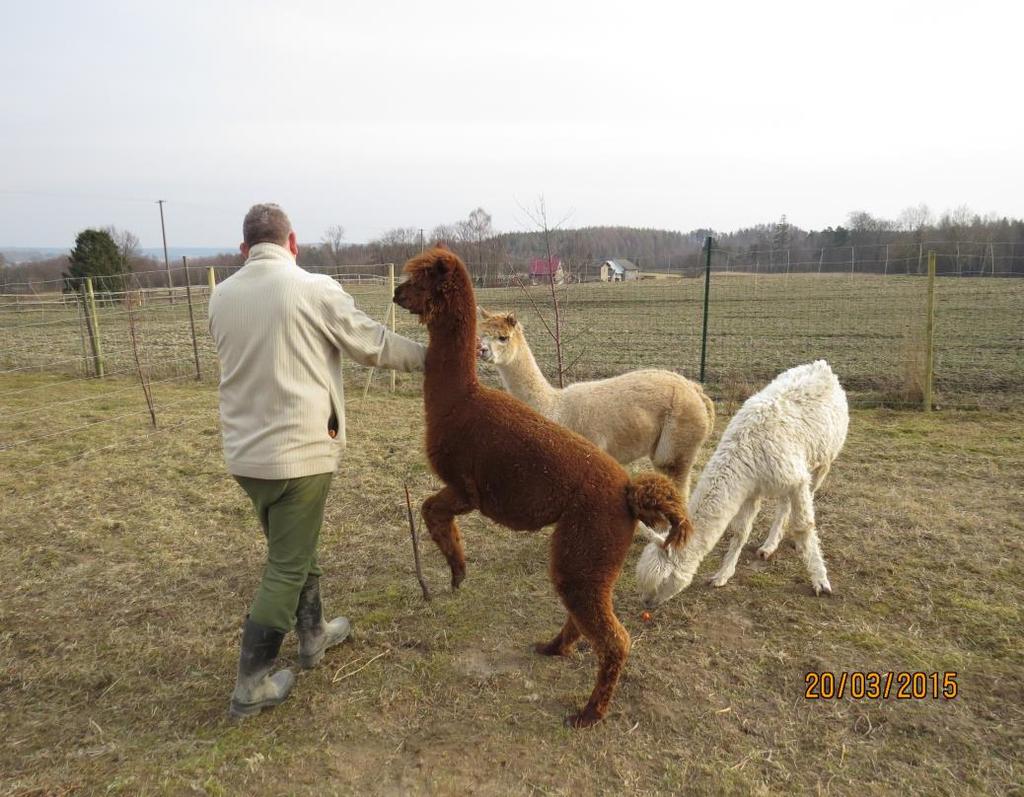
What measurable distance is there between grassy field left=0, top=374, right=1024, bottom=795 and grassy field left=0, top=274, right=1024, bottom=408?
426 cm

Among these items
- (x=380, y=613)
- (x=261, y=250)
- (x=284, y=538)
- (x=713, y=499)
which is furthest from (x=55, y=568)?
(x=713, y=499)

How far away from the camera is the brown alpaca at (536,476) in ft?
8.65

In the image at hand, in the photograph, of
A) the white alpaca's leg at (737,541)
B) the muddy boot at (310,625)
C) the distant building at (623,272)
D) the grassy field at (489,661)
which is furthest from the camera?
the distant building at (623,272)

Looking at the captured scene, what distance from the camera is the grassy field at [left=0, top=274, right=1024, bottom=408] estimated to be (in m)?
9.74

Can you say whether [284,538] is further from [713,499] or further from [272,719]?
[713,499]

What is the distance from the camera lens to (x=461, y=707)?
296cm

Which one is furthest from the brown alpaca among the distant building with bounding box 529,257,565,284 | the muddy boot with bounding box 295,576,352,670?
the distant building with bounding box 529,257,565,284

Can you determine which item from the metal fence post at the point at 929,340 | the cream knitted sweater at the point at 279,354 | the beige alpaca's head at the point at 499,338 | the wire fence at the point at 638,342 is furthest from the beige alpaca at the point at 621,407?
the metal fence post at the point at 929,340

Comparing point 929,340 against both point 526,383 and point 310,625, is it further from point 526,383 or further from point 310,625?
point 310,625

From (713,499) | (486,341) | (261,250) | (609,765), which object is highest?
(261,250)

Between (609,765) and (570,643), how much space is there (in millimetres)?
779

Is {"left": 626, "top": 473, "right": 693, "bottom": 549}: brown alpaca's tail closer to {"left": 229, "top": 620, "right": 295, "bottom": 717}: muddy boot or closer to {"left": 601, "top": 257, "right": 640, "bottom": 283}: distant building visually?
{"left": 229, "top": 620, "right": 295, "bottom": 717}: muddy boot
